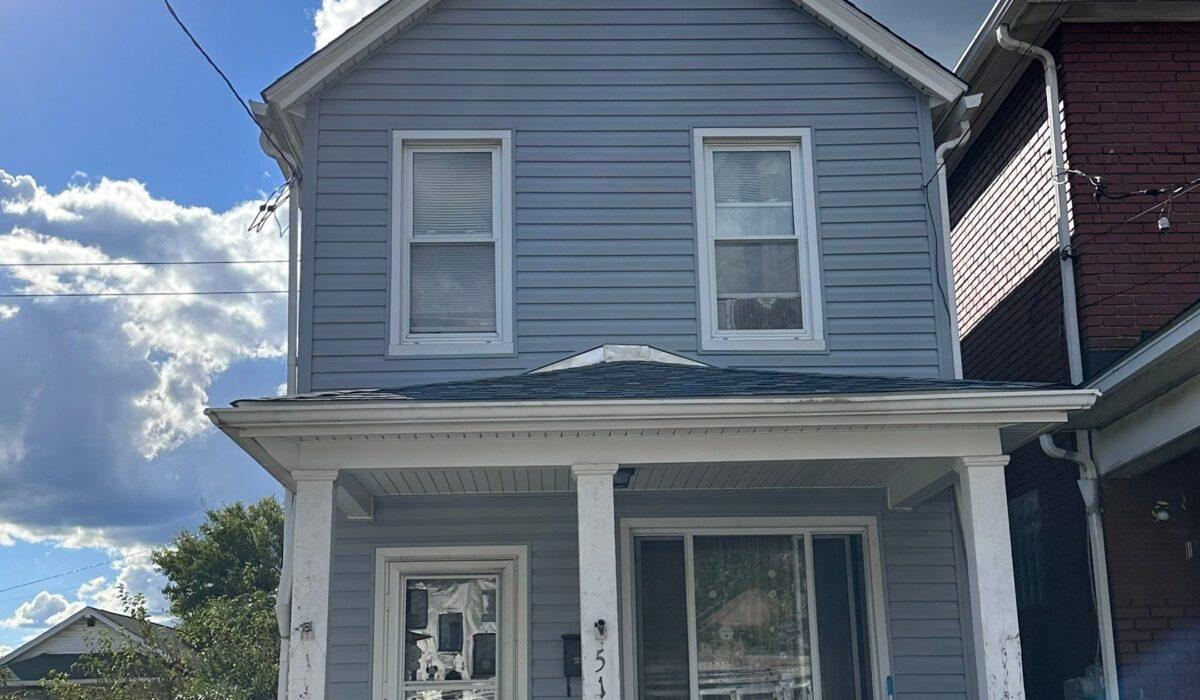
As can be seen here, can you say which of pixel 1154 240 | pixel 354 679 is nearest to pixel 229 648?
pixel 354 679

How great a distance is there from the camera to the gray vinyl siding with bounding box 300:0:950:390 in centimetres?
818

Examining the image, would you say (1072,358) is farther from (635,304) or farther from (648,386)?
(648,386)

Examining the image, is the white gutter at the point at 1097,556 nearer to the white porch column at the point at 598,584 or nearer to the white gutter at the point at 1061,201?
the white gutter at the point at 1061,201

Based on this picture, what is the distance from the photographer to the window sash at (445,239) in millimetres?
8188

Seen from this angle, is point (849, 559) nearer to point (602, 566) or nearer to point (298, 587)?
point (602, 566)

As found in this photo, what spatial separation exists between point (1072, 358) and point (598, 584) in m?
3.81

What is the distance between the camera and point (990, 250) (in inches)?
415

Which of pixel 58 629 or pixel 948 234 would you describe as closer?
A: pixel 948 234

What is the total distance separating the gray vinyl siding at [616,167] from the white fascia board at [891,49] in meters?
0.14

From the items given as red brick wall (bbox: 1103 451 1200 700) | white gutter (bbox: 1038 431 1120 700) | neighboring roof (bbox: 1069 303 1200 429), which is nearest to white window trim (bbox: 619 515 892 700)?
white gutter (bbox: 1038 431 1120 700)

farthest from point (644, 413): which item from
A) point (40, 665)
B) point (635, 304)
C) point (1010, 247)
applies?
point (40, 665)

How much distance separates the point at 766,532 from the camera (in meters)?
8.23

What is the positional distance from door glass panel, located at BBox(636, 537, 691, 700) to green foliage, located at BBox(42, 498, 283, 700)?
961 centimetres

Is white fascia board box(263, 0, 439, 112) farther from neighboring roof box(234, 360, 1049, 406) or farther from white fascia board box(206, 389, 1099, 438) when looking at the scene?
white fascia board box(206, 389, 1099, 438)
